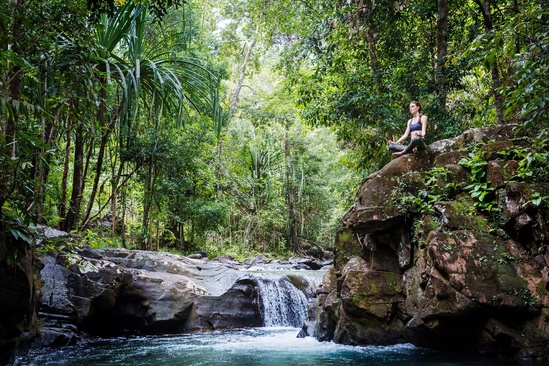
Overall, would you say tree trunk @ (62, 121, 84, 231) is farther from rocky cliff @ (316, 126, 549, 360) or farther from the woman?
the woman

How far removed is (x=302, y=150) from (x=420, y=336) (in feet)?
55.8

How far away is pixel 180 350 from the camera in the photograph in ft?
22.2

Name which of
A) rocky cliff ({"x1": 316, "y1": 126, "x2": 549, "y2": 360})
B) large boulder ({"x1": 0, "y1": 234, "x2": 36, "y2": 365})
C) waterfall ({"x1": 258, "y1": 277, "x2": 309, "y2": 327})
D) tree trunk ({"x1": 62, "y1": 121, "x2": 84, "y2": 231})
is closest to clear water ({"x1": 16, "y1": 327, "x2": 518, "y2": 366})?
rocky cliff ({"x1": 316, "y1": 126, "x2": 549, "y2": 360})

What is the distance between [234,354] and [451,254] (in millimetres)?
3373

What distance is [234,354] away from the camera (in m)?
6.42

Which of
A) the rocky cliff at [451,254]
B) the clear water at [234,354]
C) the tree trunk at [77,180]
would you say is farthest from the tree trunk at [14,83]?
the rocky cliff at [451,254]

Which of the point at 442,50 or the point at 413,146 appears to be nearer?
the point at 413,146

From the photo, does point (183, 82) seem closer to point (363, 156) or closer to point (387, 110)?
point (387, 110)

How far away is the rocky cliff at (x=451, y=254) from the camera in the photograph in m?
5.29

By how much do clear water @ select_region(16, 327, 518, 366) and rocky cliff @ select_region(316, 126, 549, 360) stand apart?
0.34 m

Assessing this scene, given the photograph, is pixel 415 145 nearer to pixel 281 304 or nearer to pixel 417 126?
pixel 417 126

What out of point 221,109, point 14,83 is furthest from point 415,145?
point 14,83

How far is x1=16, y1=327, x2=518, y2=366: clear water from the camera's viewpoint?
562 cm

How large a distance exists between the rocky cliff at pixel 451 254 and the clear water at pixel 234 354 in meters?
0.34
